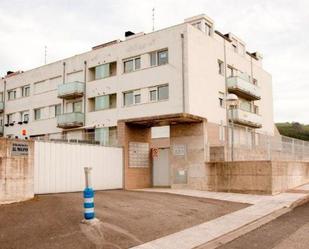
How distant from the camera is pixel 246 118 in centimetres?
3456

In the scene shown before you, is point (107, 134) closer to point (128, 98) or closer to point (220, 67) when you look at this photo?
point (128, 98)

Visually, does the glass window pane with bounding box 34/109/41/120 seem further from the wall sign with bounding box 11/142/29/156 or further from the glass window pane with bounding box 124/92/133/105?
the wall sign with bounding box 11/142/29/156

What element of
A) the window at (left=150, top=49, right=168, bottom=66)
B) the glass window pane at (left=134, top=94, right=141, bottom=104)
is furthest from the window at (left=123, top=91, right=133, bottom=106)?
the window at (left=150, top=49, right=168, bottom=66)

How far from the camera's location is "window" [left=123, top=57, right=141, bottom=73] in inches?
1220

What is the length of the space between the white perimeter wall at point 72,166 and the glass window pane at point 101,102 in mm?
11944

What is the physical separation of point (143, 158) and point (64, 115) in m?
13.5

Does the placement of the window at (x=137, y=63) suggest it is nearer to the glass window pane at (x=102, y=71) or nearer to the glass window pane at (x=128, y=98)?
the glass window pane at (x=128, y=98)

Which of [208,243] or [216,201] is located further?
[216,201]

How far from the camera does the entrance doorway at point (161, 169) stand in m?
24.5

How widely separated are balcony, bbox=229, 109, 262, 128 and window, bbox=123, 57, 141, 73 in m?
8.43

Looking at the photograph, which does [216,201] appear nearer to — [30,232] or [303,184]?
[30,232]

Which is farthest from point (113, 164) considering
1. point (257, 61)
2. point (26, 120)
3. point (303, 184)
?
point (257, 61)

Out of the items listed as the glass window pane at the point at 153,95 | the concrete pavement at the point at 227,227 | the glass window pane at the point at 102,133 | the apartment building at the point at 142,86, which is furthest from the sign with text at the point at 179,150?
the glass window pane at the point at 102,133

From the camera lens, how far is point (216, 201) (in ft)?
51.8
